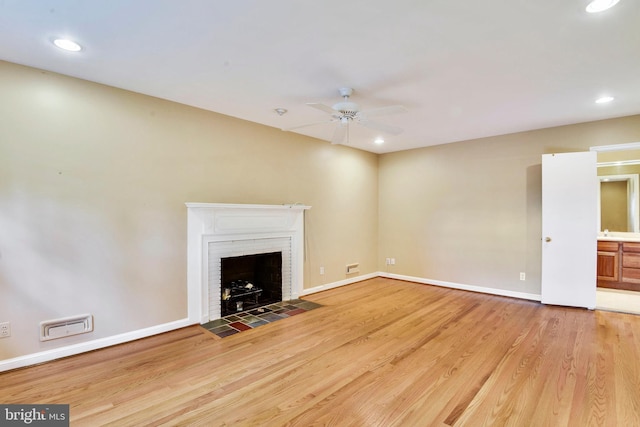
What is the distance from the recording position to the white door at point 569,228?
403 centimetres

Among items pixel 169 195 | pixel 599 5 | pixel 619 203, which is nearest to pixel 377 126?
pixel 599 5

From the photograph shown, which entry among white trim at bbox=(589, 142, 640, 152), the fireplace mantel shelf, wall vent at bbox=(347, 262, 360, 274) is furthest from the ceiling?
wall vent at bbox=(347, 262, 360, 274)

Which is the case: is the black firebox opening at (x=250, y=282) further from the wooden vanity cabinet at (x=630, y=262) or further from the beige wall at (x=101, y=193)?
the wooden vanity cabinet at (x=630, y=262)

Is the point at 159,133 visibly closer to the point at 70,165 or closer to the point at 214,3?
the point at 70,165

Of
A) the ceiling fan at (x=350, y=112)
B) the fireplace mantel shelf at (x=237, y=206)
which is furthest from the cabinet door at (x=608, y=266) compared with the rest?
the fireplace mantel shelf at (x=237, y=206)

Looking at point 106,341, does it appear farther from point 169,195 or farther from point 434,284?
point 434,284

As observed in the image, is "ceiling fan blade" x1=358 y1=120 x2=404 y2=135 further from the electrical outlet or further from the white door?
the electrical outlet

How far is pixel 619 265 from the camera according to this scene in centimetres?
503

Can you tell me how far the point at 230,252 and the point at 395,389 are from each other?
8.26ft

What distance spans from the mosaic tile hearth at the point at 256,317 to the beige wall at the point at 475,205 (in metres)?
2.53

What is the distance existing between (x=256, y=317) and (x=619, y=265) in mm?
5885

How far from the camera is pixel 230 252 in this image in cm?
393

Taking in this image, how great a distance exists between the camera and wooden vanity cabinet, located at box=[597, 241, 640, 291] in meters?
4.91

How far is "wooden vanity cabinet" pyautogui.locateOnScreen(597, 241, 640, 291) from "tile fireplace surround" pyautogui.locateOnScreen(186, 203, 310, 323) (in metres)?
5.10
